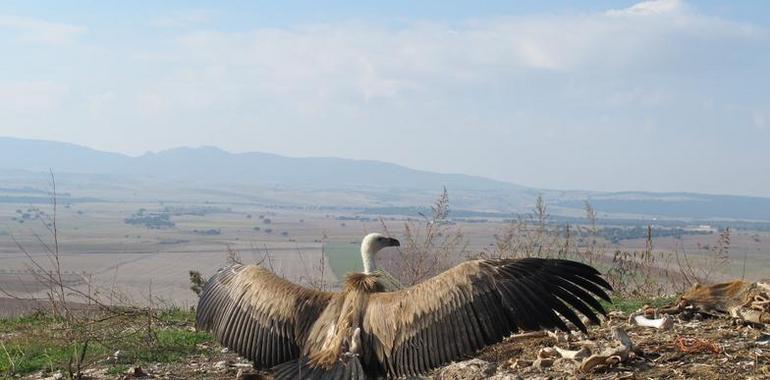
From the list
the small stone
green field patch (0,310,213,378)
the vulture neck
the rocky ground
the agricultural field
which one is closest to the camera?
the rocky ground

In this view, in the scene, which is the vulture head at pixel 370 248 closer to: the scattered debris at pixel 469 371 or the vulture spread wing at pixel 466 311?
the scattered debris at pixel 469 371

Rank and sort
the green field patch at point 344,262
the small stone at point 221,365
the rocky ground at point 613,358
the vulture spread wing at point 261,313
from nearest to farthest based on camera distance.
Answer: the rocky ground at point 613,358, the vulture spread wing at point 261,313, the small stone at point 221,365, the green field patch at point 344,262

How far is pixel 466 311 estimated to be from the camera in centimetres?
571

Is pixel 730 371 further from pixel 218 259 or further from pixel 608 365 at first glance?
pixel 218 259

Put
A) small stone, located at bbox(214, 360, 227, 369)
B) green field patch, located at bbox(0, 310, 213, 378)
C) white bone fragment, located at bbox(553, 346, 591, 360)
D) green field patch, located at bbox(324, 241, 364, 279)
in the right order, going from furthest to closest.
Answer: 1. green field patch, located at bbox(324, 241, 364, 279)
2. green field patch, located at bbox(0, 310, 213, 378)
3. small stone, located at bbox(214, 360, 227, 369)
4. white bone fragment, located at bbox(553, 346, 591, 360)

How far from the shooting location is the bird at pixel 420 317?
5727 mm

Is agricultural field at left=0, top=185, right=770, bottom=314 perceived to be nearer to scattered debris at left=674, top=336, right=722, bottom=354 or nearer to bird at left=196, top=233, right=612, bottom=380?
bird at left=196, top=233, right=612, bottom=380

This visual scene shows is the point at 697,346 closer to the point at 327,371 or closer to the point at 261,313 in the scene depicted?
the point at 327,371

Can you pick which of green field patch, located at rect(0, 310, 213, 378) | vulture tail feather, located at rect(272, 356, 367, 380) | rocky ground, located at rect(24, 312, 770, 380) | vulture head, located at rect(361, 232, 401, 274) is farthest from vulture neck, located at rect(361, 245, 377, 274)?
green field patch, located at rect(0, 310, 213, 378)

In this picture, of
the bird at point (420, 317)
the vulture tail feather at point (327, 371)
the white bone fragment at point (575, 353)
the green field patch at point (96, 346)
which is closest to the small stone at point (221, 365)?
the green field patch at point (96, 346)

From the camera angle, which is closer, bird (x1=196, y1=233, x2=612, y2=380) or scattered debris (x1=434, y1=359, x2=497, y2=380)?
bird (x1=196, y1=233, x2=612, y2=380)

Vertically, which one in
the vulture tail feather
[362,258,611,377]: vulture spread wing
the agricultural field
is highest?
[362,258,611,377]: vulture spread wing

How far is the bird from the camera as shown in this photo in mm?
5727

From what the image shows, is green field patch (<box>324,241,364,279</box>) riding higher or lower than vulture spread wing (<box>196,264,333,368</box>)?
lower
